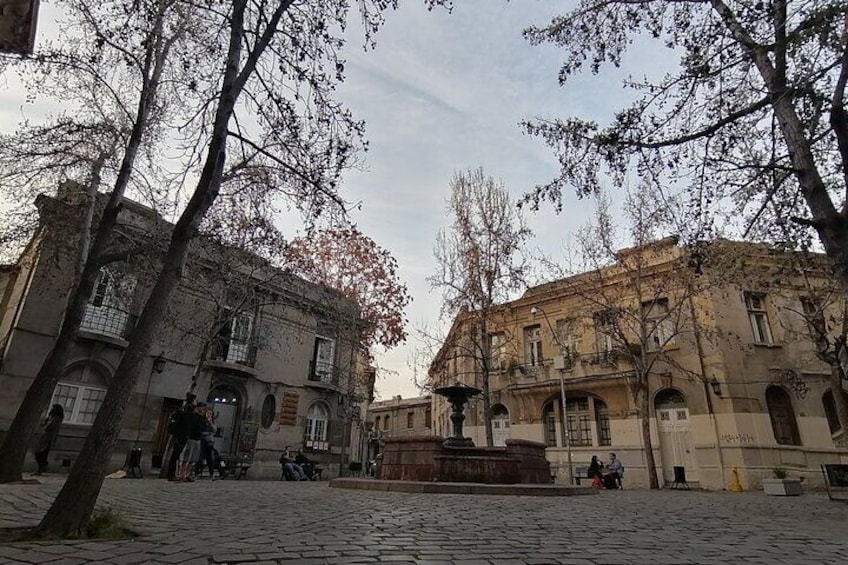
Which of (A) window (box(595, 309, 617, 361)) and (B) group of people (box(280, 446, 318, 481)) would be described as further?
(A) window (box(595, 309, 617, 361))

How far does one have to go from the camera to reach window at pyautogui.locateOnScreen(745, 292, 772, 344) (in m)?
21.1

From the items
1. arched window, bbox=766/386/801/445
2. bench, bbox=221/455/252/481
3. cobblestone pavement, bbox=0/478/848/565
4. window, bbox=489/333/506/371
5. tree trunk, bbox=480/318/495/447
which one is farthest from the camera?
window, bbox=489/333/506/371

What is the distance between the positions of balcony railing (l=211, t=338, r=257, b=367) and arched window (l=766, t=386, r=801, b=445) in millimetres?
21330

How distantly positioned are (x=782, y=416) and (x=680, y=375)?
12.9ft

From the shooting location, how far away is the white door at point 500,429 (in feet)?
84.7

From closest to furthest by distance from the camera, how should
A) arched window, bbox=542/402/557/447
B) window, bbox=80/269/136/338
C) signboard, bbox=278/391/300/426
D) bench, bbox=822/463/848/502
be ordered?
bench, bbox=822/463/848/502 < window, bbox=80/269/136/338 < signboard, bbox=278/391/300/426 < arched window, bbox=542/402/557/447

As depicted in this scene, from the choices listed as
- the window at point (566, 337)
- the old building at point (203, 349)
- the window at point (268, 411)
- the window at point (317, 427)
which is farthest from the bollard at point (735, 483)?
the window at point (268, 411)

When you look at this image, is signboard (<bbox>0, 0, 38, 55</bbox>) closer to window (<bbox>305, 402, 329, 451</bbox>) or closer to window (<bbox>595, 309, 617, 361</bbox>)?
window (<bbox>595, 309, 617, 361</bbox>)

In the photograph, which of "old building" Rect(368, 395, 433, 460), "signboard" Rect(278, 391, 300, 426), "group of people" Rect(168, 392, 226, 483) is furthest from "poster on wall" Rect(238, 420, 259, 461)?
"old building" Rect(368, 395, 433, 460)

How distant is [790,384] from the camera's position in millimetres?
19500

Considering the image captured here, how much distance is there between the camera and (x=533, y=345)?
26.8 metres

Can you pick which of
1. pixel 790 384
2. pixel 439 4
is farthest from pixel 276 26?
pixel 790 384

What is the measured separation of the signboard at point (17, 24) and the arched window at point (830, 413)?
25.8m

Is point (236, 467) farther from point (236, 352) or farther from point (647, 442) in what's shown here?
point (647, 442)
